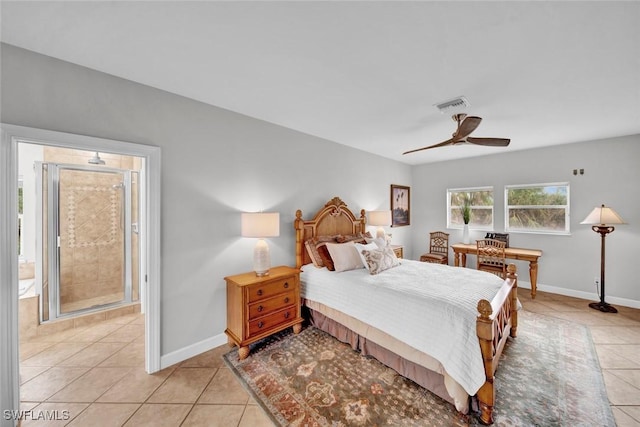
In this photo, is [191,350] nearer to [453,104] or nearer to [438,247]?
[453,104]

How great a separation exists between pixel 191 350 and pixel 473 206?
5465mm

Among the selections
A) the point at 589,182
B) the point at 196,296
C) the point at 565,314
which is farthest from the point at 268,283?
the point at 589,182

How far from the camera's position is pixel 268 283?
102 inches

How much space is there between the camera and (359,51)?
1.71 m

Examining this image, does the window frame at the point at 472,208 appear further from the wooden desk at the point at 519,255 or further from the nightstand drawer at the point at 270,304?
the nightstand drawer at the point at 270,304

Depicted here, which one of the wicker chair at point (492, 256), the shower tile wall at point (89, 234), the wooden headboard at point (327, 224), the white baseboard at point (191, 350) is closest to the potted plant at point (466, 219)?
the wicker chair at point (492, 256)

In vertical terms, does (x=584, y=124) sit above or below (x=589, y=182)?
above

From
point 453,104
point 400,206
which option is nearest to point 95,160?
point 453,104

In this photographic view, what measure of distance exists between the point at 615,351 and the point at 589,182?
271cm

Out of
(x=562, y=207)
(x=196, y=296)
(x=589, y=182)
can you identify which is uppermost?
(x=589, y=182)

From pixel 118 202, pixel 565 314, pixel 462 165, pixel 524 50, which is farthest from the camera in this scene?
pixel 462 165

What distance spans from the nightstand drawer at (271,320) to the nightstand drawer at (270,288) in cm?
22

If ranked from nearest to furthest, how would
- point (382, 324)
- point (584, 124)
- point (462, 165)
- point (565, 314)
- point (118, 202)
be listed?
point (382, 324)
point (584, 124)
point (565, 314)
point (118, 202)
point (462, 165)

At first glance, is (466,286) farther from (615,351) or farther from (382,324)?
(615,351)
